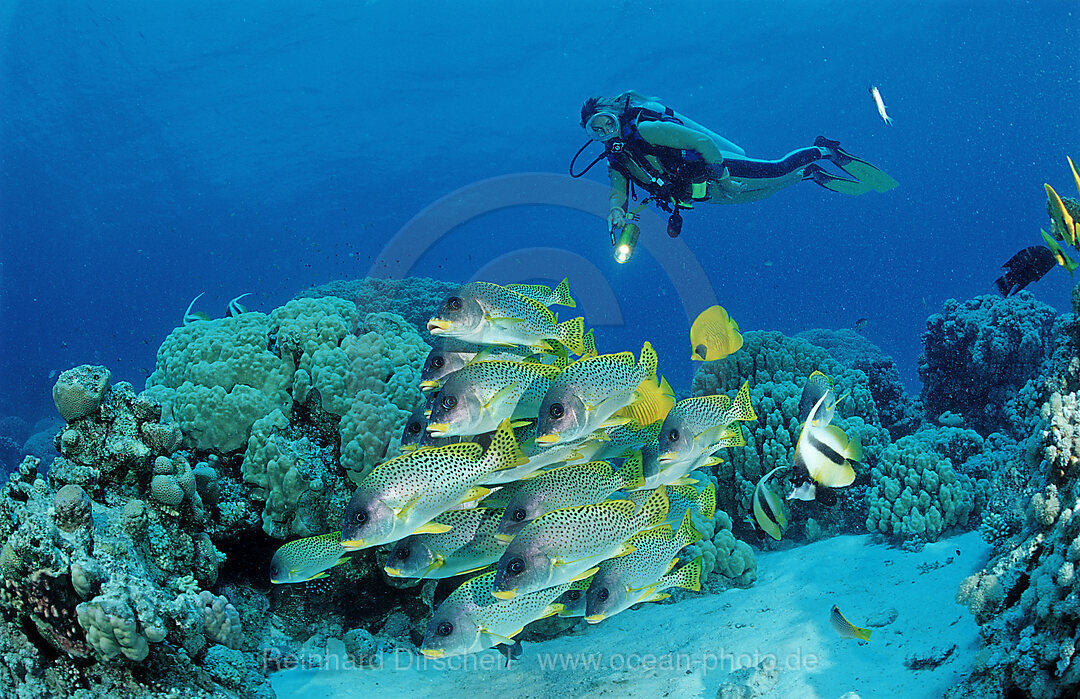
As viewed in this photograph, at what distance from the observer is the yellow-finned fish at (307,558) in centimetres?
309

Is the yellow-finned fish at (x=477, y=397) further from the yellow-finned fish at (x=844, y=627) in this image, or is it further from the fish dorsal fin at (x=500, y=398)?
the yellow-finned fish at (x=844, y=627)

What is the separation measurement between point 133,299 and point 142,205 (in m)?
28.2

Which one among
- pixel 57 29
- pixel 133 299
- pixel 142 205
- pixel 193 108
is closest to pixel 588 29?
pixel 193 108

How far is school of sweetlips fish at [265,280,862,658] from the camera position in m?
2.35

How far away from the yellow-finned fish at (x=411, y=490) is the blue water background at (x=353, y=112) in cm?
2774

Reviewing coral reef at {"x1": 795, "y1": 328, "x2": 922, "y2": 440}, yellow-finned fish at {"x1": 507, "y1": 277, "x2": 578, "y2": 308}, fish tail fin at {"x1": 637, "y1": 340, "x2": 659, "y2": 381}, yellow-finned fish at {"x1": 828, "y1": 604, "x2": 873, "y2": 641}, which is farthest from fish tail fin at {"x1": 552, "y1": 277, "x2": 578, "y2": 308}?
coral reef at {"x1": 795, "y1": 328, "x2": 922, "y2": 440}

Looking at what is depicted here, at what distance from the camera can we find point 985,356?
26.5 feet

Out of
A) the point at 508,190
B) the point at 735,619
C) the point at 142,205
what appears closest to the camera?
the point at 735,619

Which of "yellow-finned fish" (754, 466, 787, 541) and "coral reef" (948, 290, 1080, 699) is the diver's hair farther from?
"coral reef" (948, 290, 1080, 699)

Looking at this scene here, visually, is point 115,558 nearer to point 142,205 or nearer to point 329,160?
point 329,160

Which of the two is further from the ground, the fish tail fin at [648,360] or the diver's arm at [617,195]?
the diver's arm at [617,195]

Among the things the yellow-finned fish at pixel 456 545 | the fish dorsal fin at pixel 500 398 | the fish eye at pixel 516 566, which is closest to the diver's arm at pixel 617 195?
the fish dorsal fin at pixel 500 398

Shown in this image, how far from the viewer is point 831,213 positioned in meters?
112

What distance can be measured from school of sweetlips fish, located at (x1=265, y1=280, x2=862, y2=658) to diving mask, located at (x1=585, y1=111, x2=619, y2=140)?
3.97m
